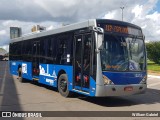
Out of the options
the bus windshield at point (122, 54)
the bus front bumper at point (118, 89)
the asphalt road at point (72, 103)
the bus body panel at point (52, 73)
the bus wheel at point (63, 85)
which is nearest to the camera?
the asphalt road at point (72, 103)

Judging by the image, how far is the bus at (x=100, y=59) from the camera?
10938 millimetres

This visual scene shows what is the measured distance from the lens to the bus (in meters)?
10.9

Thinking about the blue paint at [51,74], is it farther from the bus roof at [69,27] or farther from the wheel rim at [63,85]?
the bus roof at [69,27]

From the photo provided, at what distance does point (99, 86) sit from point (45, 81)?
5429 mm

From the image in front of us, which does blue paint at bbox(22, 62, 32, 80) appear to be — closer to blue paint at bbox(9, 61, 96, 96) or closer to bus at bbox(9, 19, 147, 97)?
blue paint at bbox(9, 61, 96, 96)

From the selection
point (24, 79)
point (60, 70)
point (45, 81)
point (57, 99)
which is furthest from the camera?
point (24, 79)

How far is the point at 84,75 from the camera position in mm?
11672

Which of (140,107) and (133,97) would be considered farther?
(133,97)

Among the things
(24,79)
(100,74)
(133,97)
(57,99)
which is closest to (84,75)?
(100,74)

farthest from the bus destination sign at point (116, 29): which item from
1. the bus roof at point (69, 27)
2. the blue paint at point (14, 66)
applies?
the blue paint at point (14, 66)

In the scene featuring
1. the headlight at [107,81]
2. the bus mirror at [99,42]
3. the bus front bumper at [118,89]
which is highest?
the bus mirror at [99,42]

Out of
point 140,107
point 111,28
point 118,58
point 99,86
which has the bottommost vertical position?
point 140,107

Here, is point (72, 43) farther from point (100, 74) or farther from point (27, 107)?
point (27, 107)

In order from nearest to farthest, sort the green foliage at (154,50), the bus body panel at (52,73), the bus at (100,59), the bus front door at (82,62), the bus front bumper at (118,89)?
the bus front bumper at (118,89)
the bus at (100,59)
the bus front door at (82,62)
the bus body panel at (52,73)
the green foliage at (154,50)
